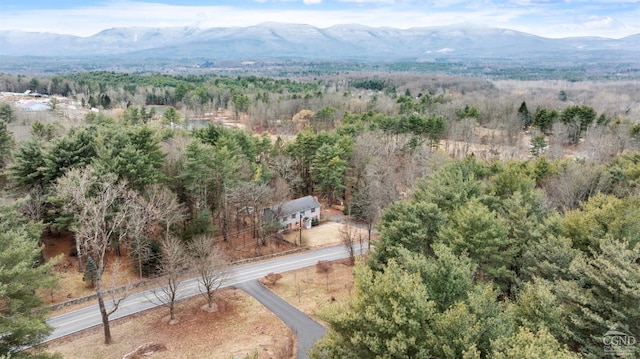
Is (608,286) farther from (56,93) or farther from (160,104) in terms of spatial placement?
(56,93)

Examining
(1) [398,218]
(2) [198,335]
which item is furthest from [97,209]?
(1) [398,218]

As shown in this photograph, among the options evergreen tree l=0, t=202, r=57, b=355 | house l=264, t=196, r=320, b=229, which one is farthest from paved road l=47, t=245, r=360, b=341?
house l=264, t=196, r=320, b=229
